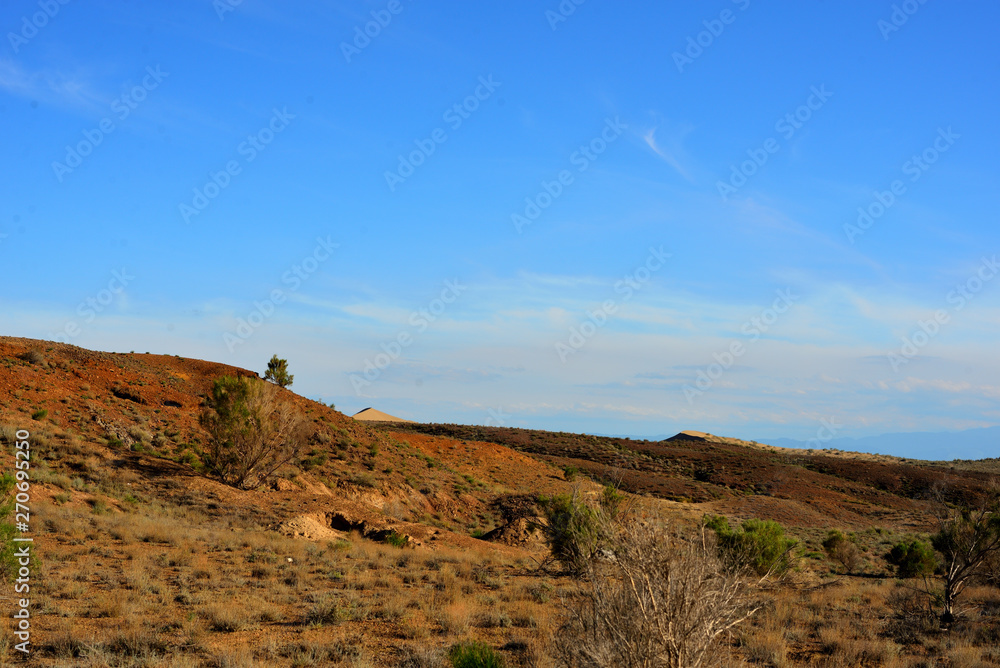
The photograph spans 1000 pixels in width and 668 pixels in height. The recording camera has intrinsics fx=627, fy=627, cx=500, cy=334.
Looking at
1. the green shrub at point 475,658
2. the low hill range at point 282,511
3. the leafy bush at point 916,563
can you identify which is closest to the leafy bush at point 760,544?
the low hill range at point 282,511

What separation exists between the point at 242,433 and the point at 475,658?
22.3m

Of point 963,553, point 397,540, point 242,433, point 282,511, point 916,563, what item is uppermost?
point 242,433

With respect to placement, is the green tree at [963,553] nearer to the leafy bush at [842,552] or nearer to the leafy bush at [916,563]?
the leafy bush at [916,563]

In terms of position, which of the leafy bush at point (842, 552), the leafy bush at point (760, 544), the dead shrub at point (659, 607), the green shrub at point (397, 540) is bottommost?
the green shrub at point (397, 540)

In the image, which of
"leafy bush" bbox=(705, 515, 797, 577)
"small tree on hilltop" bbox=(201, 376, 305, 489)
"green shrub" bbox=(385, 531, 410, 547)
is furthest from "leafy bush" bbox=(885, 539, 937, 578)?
"small tree on hilltop" bbox=(201, 376, 305, 489)

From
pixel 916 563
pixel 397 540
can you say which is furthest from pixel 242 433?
pixel 916 563

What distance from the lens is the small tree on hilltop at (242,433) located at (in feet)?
89.3

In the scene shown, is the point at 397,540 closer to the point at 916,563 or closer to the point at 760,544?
the point at 760,544

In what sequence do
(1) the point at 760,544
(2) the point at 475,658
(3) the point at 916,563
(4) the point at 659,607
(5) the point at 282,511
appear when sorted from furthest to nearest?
(5) the point at 282,511
(3) the point at 916,563
(1) the point at 760,544
(2) the point at 475,658
(4) the point at 659,607

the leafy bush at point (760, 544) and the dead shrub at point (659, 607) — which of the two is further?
the leafy bush at point (760, 544)

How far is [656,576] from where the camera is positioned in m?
5.45

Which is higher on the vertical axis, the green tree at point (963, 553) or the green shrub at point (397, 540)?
the green tree at point (963, 553)

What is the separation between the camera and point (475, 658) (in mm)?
7973

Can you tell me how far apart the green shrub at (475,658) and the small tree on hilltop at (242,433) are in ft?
69.8
